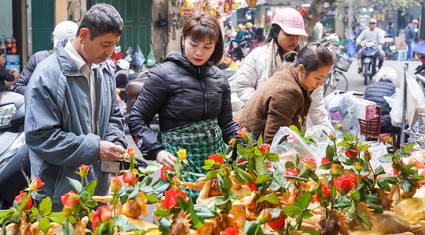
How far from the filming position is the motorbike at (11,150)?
3883 millimetres

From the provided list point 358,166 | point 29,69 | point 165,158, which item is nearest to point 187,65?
point 165,158

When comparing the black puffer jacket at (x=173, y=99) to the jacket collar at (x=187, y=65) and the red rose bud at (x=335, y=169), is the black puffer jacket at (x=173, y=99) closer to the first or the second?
the jacket collar at (x=187, y=65)

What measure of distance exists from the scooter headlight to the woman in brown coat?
127cm

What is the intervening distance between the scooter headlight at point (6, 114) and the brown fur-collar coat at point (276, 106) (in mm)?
1257

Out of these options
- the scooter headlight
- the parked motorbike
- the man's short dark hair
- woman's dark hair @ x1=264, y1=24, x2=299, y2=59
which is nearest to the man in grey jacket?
the man's short dark hair

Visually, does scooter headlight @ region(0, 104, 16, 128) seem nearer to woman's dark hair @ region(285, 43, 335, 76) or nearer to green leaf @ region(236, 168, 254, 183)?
woman's dark hair @ region(285, 43, 335, 76)

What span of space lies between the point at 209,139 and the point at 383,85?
5725mm

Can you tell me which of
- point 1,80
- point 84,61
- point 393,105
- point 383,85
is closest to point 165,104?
point 84,61

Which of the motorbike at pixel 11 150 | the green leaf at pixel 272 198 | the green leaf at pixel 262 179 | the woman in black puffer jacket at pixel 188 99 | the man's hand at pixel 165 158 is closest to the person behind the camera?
the green leaf at pixel 272 198

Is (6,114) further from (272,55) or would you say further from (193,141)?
(272,55)

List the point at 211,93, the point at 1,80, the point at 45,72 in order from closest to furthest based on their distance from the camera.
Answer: the point at 45,72
the point at 211,93
the point at 1,80

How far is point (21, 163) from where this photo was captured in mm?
3838

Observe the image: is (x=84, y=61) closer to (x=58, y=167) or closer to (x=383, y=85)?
(x=58, y=167)

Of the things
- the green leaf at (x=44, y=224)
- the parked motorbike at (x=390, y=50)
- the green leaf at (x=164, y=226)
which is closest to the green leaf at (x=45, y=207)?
the green leaf at (x=44, y=224)
